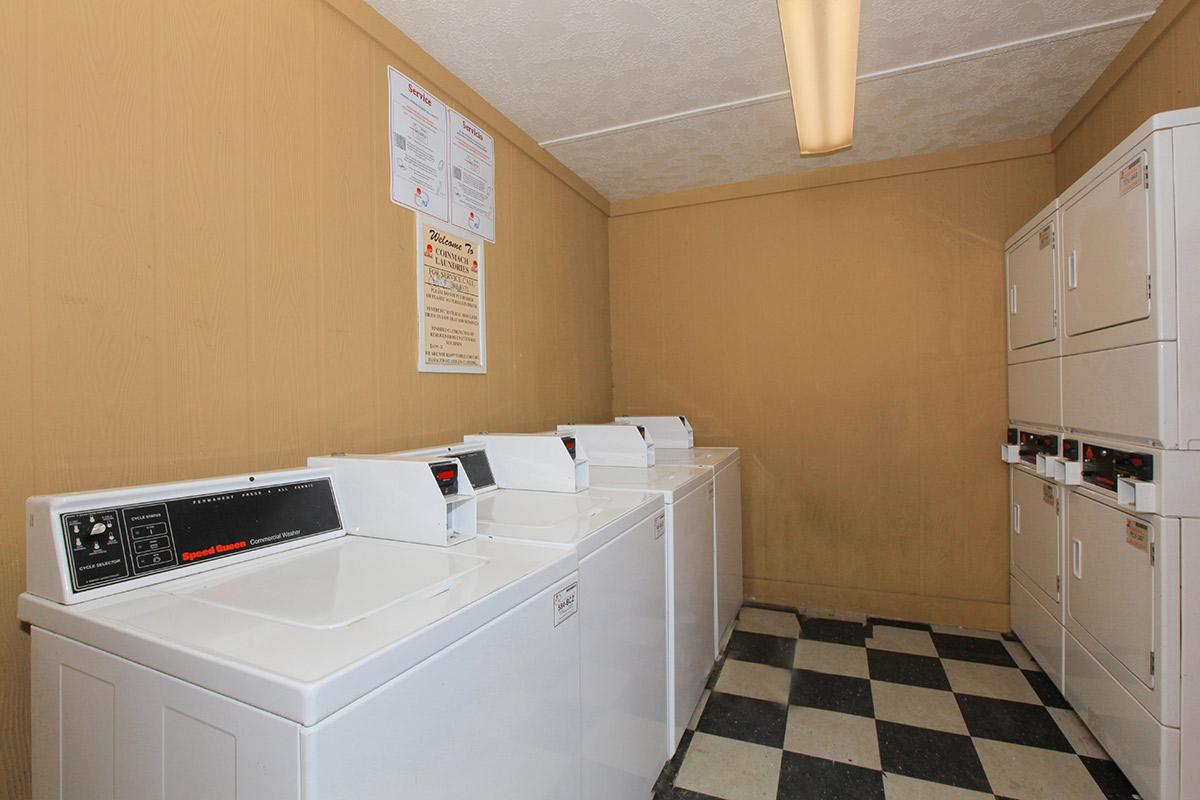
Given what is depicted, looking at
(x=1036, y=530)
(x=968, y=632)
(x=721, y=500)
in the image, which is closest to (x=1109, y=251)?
(x=1036, y=530)

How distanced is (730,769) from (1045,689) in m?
1.39

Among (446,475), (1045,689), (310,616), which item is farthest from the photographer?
(1045,689)

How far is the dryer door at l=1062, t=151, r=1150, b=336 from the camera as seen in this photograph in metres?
1.45

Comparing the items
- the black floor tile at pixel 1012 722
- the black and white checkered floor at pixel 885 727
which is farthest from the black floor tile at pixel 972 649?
the black floor tile at pixel 1012 722

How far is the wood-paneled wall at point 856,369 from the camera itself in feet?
8.68

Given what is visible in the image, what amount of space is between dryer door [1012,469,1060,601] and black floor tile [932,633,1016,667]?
1.24 feet

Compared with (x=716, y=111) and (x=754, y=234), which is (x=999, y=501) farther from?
(x=716, y=111)

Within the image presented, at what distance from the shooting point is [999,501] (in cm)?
262

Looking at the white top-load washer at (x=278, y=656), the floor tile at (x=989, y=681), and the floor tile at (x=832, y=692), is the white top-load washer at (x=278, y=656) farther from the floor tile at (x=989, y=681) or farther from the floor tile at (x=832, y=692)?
the floor tile at (x=989, y=681)

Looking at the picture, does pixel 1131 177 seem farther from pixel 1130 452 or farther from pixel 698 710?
pixel 698 710

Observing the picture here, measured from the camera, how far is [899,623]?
108 inches

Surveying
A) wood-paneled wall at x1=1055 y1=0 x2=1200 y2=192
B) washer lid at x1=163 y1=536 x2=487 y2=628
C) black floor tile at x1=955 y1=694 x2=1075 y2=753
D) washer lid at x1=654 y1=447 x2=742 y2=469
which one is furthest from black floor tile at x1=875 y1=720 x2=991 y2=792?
wood-paneled wall at x1=1055 y1=0 x2=1200 y2=192

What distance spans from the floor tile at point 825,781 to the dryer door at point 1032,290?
5.66 ft

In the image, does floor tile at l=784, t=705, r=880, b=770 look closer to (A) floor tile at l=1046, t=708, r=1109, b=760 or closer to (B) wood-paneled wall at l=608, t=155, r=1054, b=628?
(A) floor tile at l=1046, t=708, r=1109, b=760
